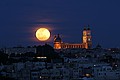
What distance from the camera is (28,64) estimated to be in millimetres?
58656

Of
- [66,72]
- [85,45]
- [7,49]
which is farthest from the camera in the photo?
[85,45]

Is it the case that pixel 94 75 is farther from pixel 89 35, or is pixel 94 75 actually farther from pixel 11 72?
pixel 89 35

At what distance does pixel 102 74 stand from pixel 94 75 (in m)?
0.57

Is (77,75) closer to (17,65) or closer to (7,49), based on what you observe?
(17,65)

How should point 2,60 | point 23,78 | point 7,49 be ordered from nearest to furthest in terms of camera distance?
point 23,78 < point 2,60 < point 7,49

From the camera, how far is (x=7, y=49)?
10894 centimetres

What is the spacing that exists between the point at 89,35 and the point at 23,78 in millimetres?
88752

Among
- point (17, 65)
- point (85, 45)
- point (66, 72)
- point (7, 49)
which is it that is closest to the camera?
point (66, 72)

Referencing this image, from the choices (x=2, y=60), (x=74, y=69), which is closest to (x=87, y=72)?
(x=74, y=69)

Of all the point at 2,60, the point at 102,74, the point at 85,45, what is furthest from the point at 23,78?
the point at 85,45

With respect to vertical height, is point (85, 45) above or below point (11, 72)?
above

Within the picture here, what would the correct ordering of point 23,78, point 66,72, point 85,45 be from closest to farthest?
point 23,78 → point 66,72 → point 85,45

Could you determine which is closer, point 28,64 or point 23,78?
point 23,78

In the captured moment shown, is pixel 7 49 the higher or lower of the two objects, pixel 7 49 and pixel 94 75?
the higher
